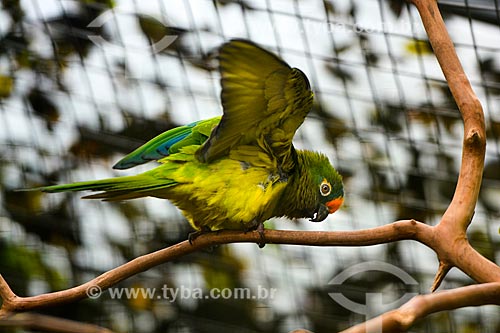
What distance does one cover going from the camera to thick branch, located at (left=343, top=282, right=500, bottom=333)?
70 cm

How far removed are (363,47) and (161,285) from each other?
1048 mm

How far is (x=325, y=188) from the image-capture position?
149cm

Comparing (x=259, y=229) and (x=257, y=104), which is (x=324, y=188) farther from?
(x=257, y=104)

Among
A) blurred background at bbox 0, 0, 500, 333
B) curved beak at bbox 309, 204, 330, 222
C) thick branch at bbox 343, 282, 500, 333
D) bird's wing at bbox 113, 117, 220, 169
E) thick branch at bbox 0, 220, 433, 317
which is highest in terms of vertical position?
blurred background at bbox 0, 0, 500, 333

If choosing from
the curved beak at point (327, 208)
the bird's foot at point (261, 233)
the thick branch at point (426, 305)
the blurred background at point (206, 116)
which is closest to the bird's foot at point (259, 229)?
the bird's foot at point (261, 233)

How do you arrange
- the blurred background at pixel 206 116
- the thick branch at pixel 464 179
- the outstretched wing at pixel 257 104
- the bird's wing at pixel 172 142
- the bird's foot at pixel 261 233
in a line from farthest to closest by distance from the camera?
the blurred background at pixel 206 116, the bird's wing at pixel 172 142, the bird's foot at pixel 261 233, the outstretched wing at pixel 257 104, the thick branch at pixel 464 179

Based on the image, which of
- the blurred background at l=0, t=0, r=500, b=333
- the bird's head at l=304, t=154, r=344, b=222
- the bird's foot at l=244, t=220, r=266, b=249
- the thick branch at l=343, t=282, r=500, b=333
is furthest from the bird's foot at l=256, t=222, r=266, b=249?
the blurred background at l=0, t=0, r=500, b=333

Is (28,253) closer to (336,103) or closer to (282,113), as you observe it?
(336,103)

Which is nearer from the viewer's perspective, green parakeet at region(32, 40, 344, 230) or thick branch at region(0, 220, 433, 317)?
thick branch at region(0, 220, 433, 317)

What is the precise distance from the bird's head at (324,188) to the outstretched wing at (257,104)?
0.10 metres

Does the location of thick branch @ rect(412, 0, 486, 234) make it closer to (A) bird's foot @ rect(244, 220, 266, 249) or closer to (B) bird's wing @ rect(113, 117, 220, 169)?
(A) bird's foot @ rect(244, 220, 266, 249)

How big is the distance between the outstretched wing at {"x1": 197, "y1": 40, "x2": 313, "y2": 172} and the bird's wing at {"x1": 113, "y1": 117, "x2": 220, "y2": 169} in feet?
0.22

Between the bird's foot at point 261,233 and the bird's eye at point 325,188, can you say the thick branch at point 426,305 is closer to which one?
the bird's foot at point 261,233

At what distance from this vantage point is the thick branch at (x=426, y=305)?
2.31 ft
